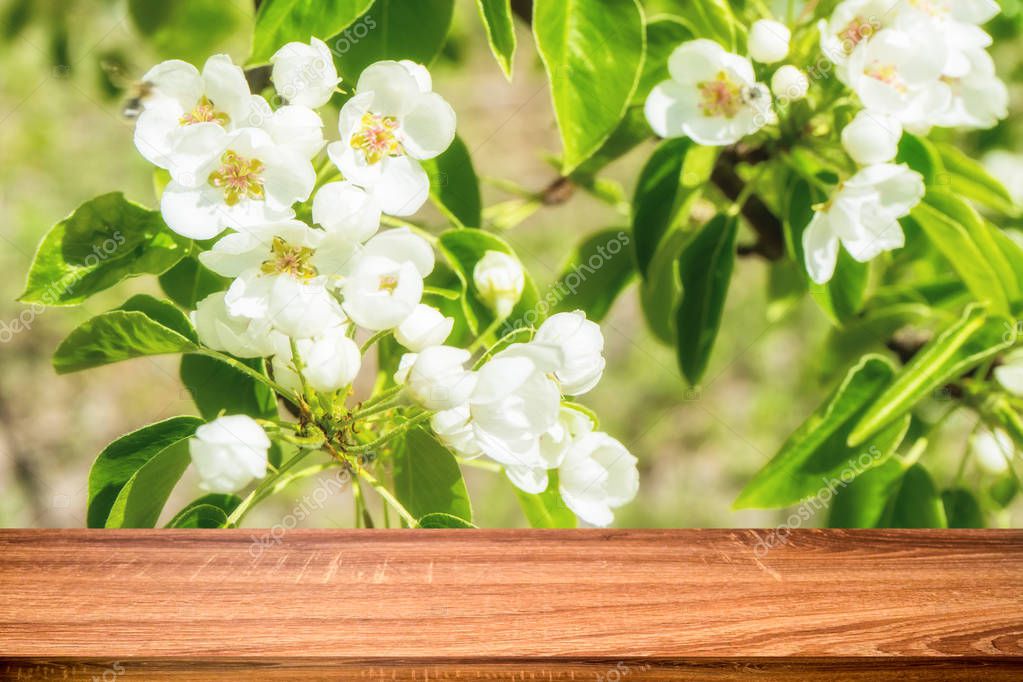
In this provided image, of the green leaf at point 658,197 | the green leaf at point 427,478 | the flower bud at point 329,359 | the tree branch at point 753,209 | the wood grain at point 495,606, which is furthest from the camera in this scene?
the tree branch at point 753,209

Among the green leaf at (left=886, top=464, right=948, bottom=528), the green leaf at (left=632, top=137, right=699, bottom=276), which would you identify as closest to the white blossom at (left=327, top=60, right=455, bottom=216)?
the green leaf at (left=632, top=137, right=699, bottom=276)

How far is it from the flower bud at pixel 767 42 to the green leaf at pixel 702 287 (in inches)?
9.1

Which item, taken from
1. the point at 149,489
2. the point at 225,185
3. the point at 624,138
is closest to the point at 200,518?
the point at 149,489

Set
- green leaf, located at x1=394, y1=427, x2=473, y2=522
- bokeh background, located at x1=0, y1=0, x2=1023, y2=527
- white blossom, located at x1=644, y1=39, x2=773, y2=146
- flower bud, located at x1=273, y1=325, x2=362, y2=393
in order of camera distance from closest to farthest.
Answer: flower bud, located at x1=273, y1=325, x2=362, y2=393 < green leaf, located at x1=394, y1=427, x2=473, y2=522 < white blossom, located at x1=644, y1=39, x2=773, y2=146 < bokeh background, located at x1=0, y1=0, x2=1023, y2=527

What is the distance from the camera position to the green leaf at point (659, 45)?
103 centimetres

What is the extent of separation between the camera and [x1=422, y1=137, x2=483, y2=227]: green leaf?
3.05 ft

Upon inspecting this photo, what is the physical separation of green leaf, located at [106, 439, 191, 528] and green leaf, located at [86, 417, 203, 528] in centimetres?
1

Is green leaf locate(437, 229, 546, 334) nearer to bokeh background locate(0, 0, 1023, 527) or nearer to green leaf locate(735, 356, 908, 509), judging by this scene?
green leaf locate(735, 356, 908, 509)

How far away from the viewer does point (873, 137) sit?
A: 0.90 metres

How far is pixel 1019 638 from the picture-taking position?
675 mm

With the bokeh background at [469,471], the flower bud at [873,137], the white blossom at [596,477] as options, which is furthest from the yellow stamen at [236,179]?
the bokeh background at [469,471]

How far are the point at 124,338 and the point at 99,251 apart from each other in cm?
10

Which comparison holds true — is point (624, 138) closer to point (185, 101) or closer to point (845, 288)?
point (845, 288)

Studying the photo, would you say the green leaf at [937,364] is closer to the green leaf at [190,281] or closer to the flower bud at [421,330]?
the flower bud at [421,330]
